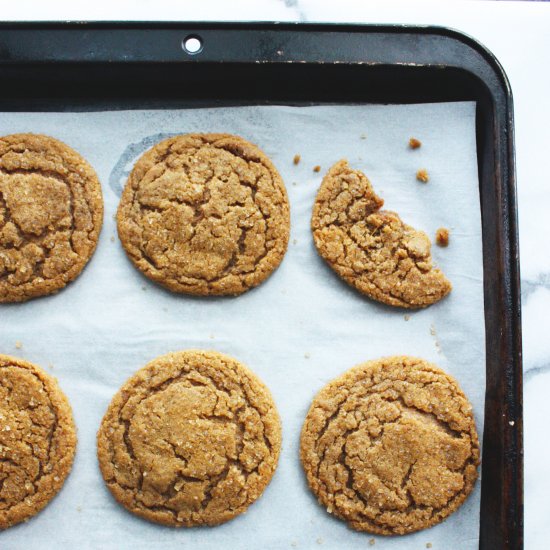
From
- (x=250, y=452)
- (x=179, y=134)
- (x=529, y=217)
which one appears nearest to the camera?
(x=250, y=452)

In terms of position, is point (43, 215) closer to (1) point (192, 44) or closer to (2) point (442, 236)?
(1) point (192, 44)

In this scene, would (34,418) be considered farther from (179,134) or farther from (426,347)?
(426,347)

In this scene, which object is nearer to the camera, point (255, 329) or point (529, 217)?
point (255, 329)

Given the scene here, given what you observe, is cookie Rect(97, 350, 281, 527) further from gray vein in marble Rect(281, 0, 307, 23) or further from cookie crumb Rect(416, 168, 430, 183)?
gray vein in marble Rect(281, 0, 307, 23)

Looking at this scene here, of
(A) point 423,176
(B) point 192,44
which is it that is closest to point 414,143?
(A) point 423,176

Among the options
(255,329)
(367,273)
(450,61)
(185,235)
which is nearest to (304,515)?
(255,329)
